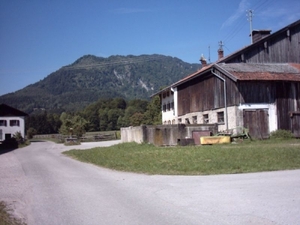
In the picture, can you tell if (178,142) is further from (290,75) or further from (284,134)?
(290,75)

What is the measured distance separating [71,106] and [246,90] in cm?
17623

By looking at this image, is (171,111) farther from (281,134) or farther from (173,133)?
(281,134)

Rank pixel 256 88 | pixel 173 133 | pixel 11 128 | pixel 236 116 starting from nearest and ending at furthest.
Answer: pixel 173 133 → pixel 236 116 → pixel 256 88 → pixel 11 128

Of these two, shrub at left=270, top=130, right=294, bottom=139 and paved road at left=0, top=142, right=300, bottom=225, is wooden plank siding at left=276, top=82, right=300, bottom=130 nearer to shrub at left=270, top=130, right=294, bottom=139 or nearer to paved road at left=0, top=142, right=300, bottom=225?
shrub at left=270, top=130, right=294, bottom=139

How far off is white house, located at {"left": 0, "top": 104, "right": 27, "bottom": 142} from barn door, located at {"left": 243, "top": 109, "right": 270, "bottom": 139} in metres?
50.6

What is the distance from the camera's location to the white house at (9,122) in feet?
222

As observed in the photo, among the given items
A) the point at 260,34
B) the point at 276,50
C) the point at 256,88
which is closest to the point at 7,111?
the point at 260,34

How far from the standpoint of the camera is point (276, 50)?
113ft

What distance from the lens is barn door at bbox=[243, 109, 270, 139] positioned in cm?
2848

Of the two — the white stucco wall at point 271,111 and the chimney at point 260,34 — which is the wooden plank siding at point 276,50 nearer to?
the chimney at point 260,34

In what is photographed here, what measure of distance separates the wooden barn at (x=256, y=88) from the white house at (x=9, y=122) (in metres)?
43.5

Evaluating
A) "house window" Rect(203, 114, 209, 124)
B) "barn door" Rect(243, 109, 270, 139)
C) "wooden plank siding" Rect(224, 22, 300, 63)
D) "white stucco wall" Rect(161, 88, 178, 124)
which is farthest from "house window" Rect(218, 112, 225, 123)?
"white stucco wall" Rect(161, 88, 178, 124)

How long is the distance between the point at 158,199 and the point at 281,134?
2193 cm

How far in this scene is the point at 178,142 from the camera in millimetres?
26375
